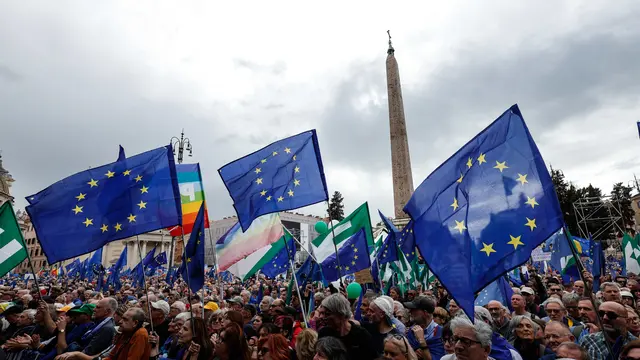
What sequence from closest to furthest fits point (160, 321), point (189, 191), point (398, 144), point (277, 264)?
point (160, 321) → point (189, 191) → point (277, 264) → point (398, 144)

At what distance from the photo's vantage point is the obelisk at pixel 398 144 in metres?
32.0

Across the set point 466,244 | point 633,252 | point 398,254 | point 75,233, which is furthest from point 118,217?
point 633,252

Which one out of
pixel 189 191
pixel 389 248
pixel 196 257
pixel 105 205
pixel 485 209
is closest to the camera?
pixel 485 209

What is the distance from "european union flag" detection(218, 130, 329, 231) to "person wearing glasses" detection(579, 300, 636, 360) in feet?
15.9

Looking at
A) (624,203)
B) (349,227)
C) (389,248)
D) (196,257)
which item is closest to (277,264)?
(349,227)

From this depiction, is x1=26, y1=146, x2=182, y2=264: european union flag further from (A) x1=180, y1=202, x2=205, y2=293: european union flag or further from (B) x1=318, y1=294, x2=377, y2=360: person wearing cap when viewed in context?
(B) x1=318, y1=294, x2=377, y2=360: person wearing cap

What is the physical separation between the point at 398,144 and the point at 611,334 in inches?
1154

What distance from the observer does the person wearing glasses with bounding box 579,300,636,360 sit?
368cm

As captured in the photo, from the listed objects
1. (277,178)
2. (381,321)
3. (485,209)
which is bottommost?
(381,321)

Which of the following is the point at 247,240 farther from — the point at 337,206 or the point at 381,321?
the point at 337,206

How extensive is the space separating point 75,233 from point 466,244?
5.52 meters

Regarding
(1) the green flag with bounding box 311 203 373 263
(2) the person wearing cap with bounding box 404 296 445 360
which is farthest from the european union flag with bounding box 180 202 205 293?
(2) the person wearing cap with bounding box 404 296 445 360

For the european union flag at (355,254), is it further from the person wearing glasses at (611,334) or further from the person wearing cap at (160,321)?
the person wearing glasses at (611,334)

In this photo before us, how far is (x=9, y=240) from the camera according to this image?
20.0 ft
